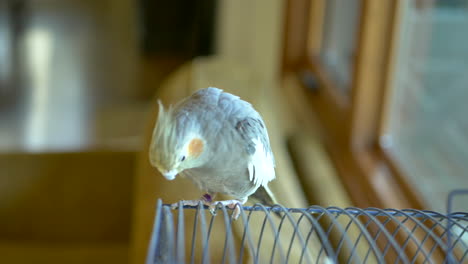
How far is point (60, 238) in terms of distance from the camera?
1607 millimetres

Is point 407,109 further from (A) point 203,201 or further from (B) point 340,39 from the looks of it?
(A) point 203,201

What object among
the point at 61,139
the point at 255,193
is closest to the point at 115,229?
the point at 255,193

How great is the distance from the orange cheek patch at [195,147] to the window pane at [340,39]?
4.49 ft

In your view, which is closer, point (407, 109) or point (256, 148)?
point (256, 148)

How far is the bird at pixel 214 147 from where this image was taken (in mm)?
570

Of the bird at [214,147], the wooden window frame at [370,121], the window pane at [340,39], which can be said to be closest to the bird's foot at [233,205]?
the bird at [214,147]

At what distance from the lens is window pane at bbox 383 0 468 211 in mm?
1318

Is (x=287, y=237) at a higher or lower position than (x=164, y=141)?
lower

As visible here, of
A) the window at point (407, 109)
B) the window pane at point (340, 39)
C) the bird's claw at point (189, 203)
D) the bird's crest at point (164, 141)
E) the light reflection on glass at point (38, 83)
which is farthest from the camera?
the light reflection on glass at point (38, 83)

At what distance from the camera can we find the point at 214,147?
2.01 ft

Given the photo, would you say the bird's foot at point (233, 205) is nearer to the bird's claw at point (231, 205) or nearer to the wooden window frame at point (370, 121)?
the bird's claw at point (231, 205)

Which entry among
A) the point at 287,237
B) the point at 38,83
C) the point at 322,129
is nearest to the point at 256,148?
the point at 287,237

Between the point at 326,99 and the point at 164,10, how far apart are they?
1.47 meters

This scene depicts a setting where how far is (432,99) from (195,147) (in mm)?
1092
